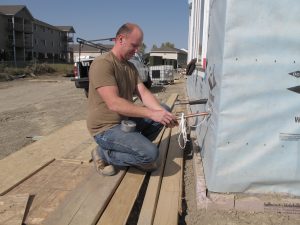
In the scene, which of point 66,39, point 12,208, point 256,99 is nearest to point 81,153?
point 12,208

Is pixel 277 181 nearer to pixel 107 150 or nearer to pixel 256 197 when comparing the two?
pixel 256 197

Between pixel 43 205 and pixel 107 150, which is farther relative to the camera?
pixel 107 150

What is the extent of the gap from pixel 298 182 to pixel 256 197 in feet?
1.22

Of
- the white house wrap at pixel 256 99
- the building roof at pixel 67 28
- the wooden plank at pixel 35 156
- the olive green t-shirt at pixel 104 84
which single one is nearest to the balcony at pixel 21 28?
the building roof at pixel 67 28

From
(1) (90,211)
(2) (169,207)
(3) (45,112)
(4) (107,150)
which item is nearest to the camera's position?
(1) (90,211)

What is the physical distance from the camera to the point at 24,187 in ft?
11.5

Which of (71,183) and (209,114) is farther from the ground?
(209,114)

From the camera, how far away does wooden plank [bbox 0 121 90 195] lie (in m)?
3.77

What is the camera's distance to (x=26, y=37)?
5944 cm

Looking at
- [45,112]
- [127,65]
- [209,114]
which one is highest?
[127,65]

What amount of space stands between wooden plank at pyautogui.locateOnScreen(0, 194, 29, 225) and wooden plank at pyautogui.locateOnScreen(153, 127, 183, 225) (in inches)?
42.9

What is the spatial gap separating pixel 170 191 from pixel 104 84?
1.18 meters

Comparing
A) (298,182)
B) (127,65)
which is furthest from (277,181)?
(127,65)

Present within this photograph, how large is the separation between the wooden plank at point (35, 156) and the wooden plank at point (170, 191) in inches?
58.0
